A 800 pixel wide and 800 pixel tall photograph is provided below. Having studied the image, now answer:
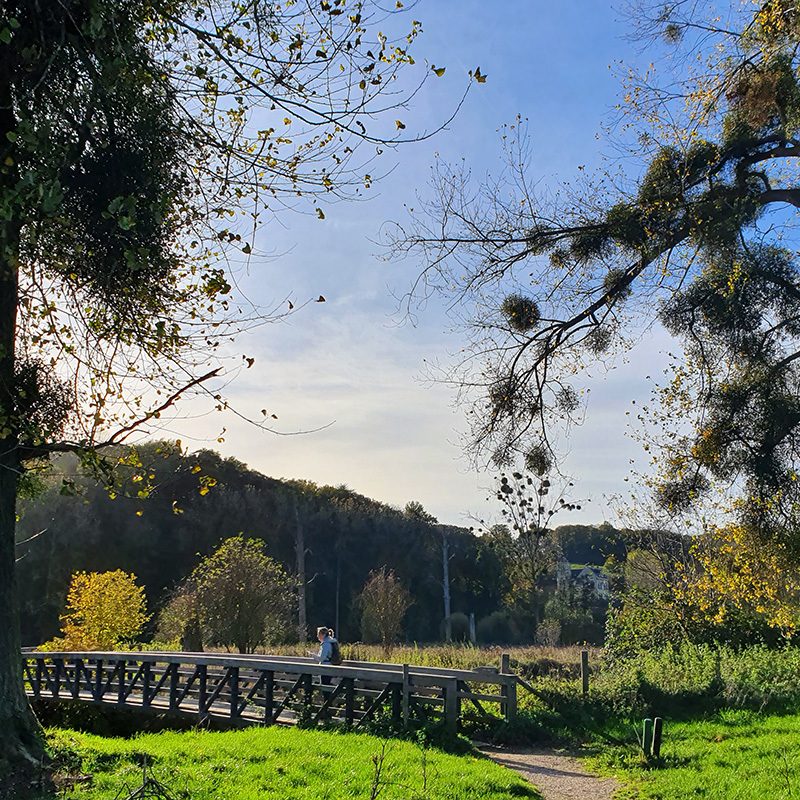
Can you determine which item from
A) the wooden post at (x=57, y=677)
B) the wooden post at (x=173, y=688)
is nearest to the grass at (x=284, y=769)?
the wooden post at (x=173, y=688)

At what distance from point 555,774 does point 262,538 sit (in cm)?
3768

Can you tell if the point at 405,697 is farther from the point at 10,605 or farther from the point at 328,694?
the point at 10,605

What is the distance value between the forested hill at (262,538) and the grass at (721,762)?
28.7m

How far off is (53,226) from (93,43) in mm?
1459

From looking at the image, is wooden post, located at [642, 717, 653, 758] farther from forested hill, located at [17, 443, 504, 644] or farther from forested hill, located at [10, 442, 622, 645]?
forested hill, located at [10, 442, 622, 645]

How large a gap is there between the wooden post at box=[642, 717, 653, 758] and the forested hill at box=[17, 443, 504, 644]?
29041mm

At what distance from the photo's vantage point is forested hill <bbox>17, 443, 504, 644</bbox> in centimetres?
3853

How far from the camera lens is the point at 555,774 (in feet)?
28.5

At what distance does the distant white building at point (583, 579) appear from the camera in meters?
42.1

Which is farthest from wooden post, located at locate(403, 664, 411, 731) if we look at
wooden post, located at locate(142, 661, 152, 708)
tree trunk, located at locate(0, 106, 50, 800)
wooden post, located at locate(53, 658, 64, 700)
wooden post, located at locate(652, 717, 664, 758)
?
wooden post, located at locate(53, 658, 64, 700)

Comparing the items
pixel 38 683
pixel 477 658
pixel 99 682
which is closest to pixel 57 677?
pixel 38 683

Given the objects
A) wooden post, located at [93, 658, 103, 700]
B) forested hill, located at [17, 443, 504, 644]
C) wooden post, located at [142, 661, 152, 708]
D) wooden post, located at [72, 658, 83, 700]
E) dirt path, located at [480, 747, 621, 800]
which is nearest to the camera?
dirt path, located at [480, 747, 621, 800]

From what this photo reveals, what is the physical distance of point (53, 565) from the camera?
1522 inches

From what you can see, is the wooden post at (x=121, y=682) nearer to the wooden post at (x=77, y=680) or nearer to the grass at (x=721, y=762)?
the wooden post at (x=77, y=680)
